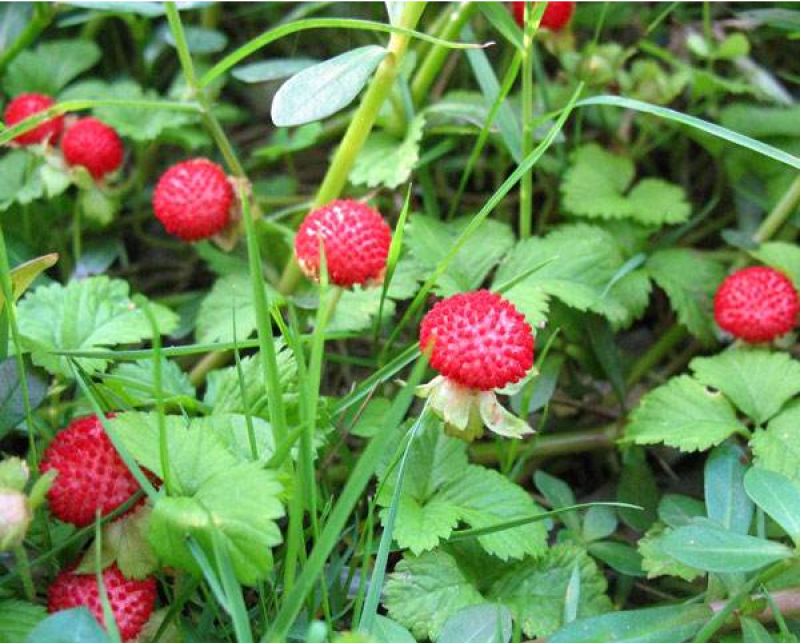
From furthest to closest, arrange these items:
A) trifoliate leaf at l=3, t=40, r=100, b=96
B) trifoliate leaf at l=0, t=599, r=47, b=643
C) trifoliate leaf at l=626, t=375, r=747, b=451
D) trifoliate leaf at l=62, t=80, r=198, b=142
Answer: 1. trifoliate leaf at l=3, t=40, r=100, b=96
2. trifoliate leaf at l=62, t=80, r=198, b=142
3. trifoliate leaf at l=626, t=375, r=747, b=451
4. trifoliate leaf at l=0, t=599, r=47, b=643

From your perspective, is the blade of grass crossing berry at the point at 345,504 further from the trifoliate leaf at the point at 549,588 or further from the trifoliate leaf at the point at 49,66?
the trifoliate leaf at the point at 49,66

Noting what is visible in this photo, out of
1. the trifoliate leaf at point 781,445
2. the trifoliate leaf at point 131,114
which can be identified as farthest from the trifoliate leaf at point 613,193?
the trifoliate leaf at point 131,114

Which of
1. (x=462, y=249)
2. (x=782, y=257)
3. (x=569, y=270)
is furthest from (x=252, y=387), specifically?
(x=782, y=257)

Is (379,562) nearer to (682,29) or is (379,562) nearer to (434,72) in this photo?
(434,72)

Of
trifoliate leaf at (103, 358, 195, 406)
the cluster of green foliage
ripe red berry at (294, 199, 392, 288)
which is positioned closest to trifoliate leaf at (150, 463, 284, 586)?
the cluster of green foliage

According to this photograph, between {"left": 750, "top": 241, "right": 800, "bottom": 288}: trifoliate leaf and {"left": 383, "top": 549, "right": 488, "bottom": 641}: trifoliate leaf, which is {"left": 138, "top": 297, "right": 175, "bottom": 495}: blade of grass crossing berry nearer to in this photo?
{"left": 383, "top": 549, "right": 488, "bottom": 641}: trifoliate leaf

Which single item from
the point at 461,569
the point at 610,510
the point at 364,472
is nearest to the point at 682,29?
the point at 610,510

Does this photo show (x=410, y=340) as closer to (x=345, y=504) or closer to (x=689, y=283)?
(x=689, y=283)
